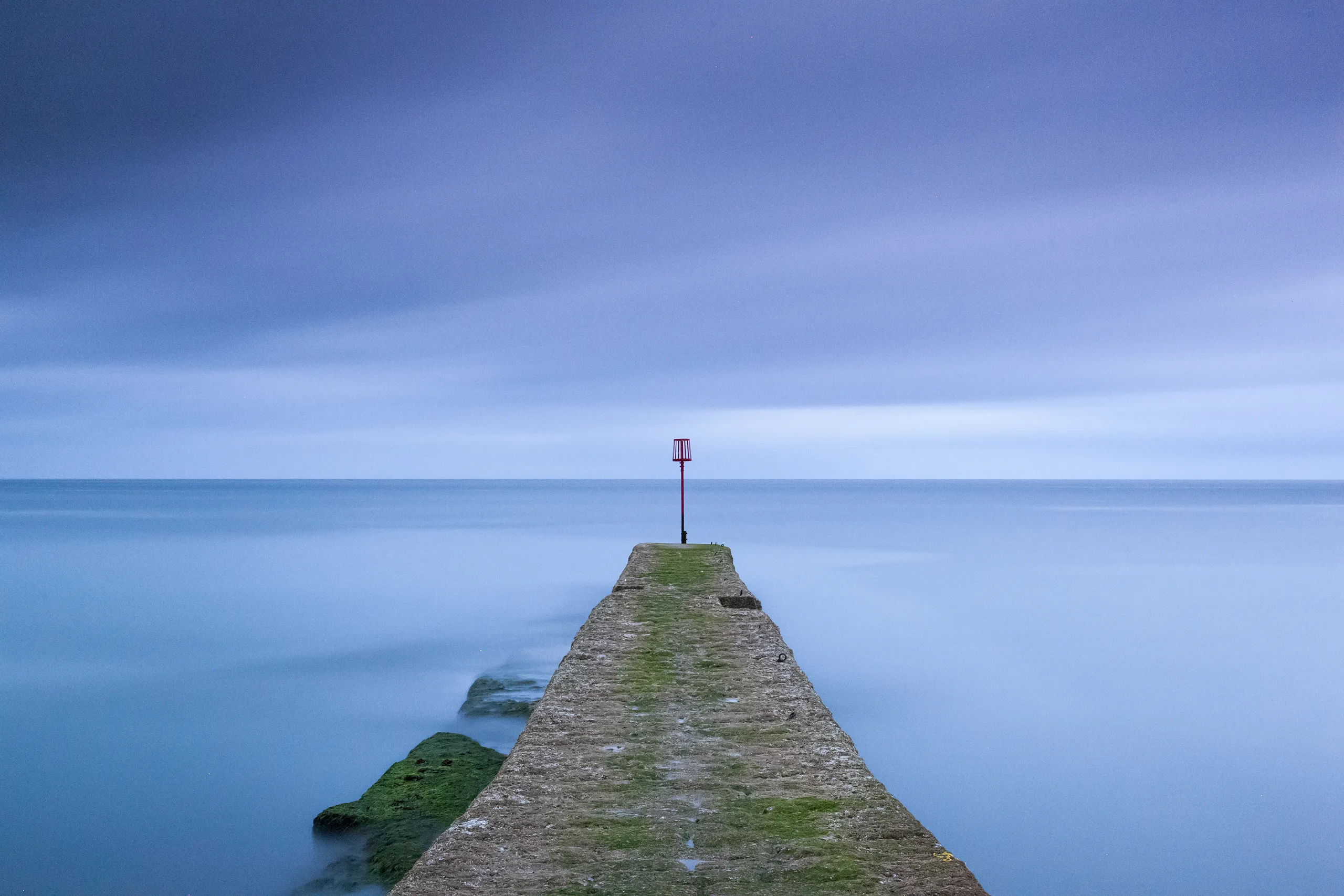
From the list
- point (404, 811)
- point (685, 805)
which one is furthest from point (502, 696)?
point (685, 805)

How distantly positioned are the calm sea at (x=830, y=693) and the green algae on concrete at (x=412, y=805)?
472 millimetres

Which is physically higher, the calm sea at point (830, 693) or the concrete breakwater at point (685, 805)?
the concrete breakwater at point (685, 805)

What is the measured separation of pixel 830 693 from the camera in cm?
1308

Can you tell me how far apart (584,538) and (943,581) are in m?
18.8

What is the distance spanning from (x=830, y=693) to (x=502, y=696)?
4.83m

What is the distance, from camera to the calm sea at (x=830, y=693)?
25.7ft

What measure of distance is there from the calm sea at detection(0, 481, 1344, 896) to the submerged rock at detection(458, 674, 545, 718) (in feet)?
1.41

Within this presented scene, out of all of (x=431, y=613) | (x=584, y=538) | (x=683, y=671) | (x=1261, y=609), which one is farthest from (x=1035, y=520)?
(x=683, y=671)

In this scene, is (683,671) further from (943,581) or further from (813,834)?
(943,581)

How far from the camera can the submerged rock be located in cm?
1149

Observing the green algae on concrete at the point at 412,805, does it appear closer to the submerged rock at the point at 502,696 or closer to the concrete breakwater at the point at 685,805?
the concrete breakwater at the point at 685,805

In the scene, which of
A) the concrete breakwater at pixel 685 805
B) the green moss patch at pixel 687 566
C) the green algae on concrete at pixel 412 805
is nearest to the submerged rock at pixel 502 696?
the green moss patch at pixel 687 566

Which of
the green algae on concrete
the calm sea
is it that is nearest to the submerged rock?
the calm sea

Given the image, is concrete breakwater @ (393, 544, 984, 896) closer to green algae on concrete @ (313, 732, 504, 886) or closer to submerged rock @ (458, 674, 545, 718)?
green algae on concrete @ (313, 732, 504, 886)
